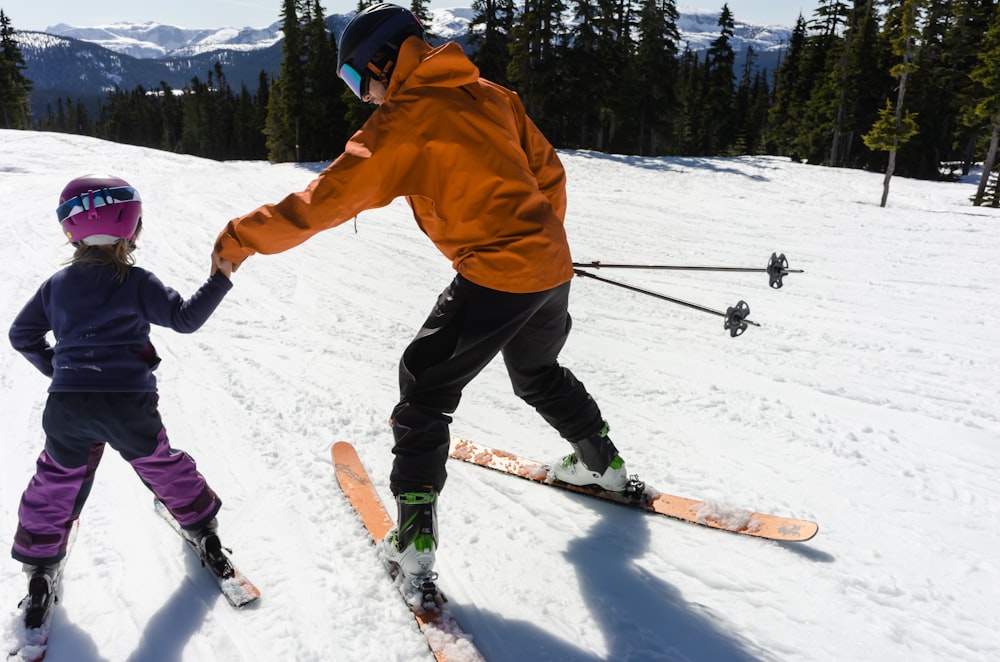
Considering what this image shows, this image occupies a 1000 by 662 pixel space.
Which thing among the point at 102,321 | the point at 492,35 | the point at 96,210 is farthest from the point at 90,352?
the point at 492,35

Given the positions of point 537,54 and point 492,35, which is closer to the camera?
point 537,54

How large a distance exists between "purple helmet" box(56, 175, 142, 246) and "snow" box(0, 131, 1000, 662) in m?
1.44

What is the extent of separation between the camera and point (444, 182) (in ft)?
→ 7.16

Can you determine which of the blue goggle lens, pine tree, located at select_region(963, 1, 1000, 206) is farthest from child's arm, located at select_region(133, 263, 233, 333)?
pine tree, located at select_region(963, 1, 1000, 206)

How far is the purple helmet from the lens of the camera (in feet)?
6.99

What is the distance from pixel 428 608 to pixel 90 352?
1624mm

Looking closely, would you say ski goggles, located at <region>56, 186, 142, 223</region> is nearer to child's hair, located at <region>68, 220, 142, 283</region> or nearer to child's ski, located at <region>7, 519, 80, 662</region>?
child's hair, located at <region>68, 220, 142, 283</region>

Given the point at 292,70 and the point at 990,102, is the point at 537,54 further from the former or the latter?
the point at 990,102

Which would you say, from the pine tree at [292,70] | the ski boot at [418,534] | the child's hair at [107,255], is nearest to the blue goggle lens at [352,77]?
the child's hair at [107,255]

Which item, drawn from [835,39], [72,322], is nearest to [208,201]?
[72,322]

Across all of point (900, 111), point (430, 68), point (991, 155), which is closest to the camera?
point (430, 68)

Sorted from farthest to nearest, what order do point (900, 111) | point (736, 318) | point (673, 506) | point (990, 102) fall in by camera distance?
point (990, 102) → point (900, 111) → point (673, 506) → point (736, 318)

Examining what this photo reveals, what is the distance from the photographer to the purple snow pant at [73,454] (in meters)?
2.21

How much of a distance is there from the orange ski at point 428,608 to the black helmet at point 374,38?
1962 millimetres
